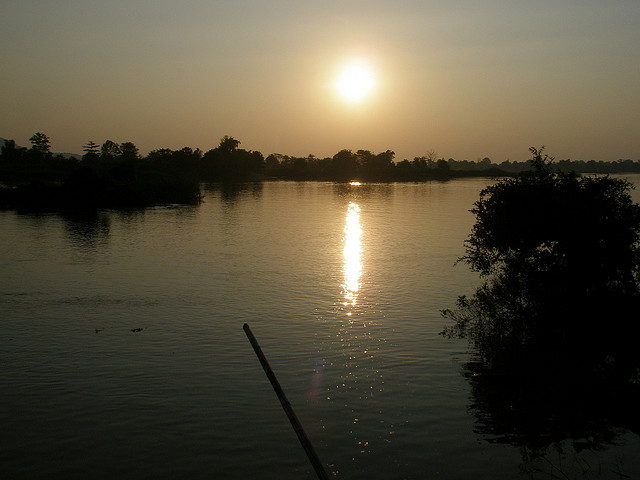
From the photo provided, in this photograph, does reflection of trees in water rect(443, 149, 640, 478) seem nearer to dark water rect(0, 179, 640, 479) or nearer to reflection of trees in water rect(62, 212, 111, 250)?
dark water rect(0, 179, 640, 479)

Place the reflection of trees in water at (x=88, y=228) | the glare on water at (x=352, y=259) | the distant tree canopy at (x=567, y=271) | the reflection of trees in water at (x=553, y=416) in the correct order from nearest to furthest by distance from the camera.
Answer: the reflection of trees in water at (x=553, y=416), the distant tree canopy at (x=567, y=271), the glare on water at (x=352, y=259), the reflection of trees in water at (x=88, y=228)

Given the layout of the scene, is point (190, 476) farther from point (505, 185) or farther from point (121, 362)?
point (505, 185)

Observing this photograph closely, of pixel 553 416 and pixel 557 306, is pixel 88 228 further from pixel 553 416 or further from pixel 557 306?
pixel 553 416

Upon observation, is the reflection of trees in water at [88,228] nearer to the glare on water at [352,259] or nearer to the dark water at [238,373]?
the dark water at [238,373]

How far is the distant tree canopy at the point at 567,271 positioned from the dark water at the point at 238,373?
295 centimetres

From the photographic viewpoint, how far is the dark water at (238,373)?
15.3m

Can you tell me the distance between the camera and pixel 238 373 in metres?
21.8

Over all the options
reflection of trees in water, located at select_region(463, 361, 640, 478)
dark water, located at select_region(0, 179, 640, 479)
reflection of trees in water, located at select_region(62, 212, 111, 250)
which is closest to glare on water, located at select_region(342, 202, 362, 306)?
dark water, located at select_region(0, 179, 640, 479)

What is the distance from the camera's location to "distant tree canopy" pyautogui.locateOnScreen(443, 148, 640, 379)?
23.0 meters

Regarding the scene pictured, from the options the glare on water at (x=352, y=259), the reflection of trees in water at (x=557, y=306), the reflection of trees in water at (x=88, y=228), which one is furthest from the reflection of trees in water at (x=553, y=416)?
the reflection of trees in water at (x=88, y=228)

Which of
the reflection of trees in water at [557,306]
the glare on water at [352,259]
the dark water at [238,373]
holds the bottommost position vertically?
the glare on water at [352,259]

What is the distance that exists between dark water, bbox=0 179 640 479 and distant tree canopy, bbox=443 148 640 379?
2951 mm

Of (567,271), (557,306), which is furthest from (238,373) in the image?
(567,271)

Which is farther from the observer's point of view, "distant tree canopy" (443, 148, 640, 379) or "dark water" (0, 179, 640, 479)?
"distant tree canopy" (443, 148, 640, 379)
